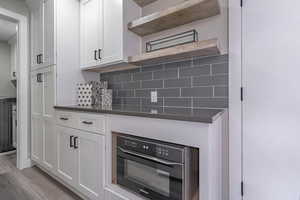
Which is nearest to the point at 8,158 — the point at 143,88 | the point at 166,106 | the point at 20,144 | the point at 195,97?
the point at 20,144

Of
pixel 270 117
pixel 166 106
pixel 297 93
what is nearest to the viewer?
pixel 297 93

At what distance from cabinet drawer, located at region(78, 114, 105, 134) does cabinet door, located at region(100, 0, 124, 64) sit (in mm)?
628

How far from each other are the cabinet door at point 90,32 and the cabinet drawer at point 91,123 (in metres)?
0.70

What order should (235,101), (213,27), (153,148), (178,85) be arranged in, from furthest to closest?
(178,85), (213,27), (235,101), (153,148)

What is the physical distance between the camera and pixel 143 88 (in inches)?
81.2

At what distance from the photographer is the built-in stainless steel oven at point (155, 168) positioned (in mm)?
1130

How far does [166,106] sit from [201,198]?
3.10ft

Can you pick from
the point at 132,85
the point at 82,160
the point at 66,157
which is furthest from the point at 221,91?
the point at 66,157

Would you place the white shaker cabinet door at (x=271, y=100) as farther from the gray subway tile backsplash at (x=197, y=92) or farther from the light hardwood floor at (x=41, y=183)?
the light hardwood floor at (x=41, y=183)

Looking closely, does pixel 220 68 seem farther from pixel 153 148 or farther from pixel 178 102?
pixel 153 148

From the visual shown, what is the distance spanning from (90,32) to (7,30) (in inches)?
117

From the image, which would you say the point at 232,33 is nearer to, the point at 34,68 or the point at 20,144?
the point at 34,68

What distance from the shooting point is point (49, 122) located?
237cm

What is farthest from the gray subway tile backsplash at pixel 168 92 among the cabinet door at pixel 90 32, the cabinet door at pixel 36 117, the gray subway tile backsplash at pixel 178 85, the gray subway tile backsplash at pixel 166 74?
the cabinet door at pixel 36 117
